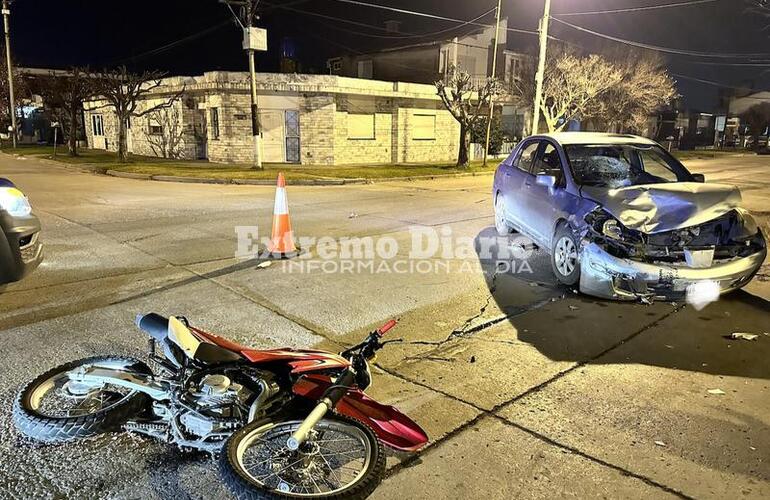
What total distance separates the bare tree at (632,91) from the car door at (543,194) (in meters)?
28.7

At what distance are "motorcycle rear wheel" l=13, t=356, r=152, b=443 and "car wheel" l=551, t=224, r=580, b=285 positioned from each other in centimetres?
448

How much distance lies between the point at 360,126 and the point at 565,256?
70.7 ft

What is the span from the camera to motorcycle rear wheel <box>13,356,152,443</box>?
2840 millimetres

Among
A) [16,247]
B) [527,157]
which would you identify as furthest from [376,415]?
[527,157]

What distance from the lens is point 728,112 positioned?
71375 millimetres

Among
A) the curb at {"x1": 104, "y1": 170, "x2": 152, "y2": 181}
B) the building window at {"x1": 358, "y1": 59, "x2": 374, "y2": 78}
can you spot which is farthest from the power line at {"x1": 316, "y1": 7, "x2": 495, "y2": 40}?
the curb at {"x1": 104, "y1": 170, "x2": 152, "y2": 181}

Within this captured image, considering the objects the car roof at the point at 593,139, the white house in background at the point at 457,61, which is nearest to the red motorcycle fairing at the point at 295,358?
the car roof at the point at 593,139

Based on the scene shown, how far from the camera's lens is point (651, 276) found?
5.16 meters

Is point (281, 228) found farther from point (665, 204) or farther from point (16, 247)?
point (665, 204)

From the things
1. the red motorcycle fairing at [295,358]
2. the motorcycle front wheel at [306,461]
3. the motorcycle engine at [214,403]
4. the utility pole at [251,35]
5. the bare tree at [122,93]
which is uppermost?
the utility pole at [251,35]

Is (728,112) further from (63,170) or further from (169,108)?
(63,170)

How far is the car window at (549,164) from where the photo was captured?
664 centimetres

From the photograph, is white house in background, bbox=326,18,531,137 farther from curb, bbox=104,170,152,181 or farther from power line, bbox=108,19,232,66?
curb, bbox=104,170,152,181

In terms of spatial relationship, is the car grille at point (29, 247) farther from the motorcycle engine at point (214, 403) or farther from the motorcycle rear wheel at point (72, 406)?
the motorcycle engine at point (214, 403)
